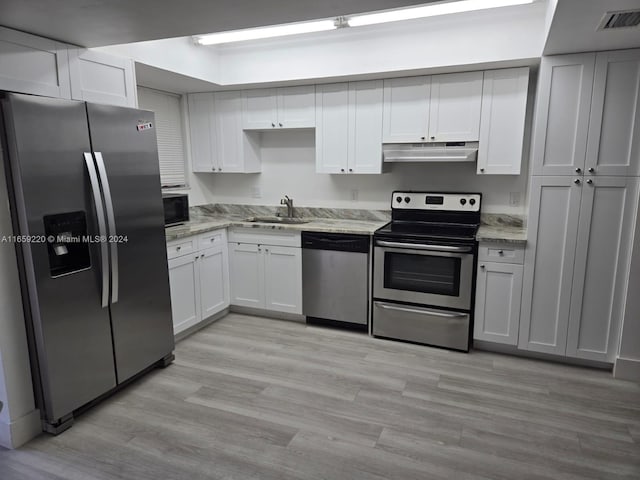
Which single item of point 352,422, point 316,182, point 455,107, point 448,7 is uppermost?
point 448,7

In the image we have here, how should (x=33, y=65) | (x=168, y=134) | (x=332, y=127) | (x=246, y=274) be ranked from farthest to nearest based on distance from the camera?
1. (x=168, y=134)
2. (x=246, y=274)
3. (x=332, y=127)
4. (x=33, y=65)

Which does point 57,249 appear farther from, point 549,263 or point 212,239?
point 549,263

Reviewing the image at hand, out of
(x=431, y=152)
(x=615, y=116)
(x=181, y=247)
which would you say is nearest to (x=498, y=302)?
(x=431, y=152)

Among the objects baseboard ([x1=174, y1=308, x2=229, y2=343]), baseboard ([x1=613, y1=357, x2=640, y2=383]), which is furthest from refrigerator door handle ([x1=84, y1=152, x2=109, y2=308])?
baseboard ([x1=613, y1=357, x2=640, y2=383])

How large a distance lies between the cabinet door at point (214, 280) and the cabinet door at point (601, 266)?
293 centimetres

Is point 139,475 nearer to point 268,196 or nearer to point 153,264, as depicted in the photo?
point 153,264

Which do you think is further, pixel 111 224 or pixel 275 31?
pixel 275 31

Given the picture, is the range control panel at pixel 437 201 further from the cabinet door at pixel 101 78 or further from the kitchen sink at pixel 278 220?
the cabinet door at pixel 101 78

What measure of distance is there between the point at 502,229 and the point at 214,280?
8.46 ft

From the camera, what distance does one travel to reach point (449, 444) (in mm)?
2225

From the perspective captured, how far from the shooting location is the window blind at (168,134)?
3.97m

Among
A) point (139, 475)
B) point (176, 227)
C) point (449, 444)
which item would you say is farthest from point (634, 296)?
point (176, 227)

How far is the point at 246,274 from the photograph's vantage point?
13.2 ft

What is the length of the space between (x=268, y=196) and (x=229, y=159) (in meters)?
0.57
